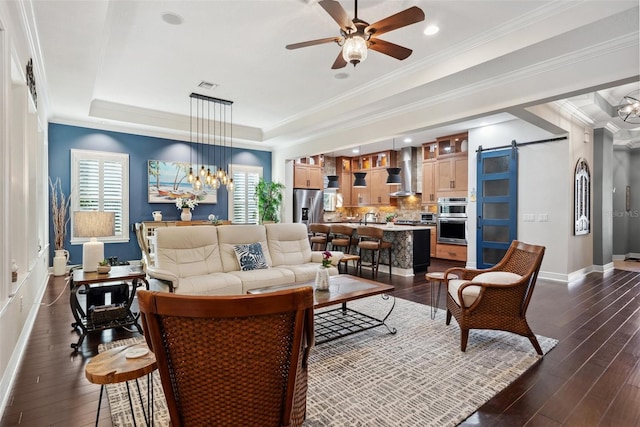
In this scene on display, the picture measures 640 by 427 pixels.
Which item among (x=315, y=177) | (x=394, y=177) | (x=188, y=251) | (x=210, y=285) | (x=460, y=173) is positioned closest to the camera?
(x=210, y=285)

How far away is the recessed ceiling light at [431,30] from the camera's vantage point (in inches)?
135

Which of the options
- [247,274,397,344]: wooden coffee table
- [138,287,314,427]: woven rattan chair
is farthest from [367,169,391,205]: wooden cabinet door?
[138,287,314,427]: woven rattan chair

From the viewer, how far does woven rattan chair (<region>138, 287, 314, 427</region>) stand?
4.08 ft

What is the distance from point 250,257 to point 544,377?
127 inches

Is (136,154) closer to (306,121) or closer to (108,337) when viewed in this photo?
(306,121)

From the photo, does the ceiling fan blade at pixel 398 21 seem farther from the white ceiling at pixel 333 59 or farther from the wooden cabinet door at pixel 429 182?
the wooden cabinet door at pixel 429 182

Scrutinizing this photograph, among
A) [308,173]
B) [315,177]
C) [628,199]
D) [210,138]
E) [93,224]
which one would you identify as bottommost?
[93,224]

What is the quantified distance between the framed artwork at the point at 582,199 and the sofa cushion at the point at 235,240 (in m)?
5.34

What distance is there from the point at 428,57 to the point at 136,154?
6129 millimetres

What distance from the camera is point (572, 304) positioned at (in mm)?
4473

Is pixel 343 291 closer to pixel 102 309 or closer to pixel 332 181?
pixel 102 309

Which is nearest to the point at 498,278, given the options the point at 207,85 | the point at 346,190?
the point at 207,85

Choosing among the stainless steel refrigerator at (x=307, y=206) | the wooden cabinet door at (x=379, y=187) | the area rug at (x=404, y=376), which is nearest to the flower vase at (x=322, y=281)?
the area rug at (x=404, y=376)

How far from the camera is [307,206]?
9.55 m
